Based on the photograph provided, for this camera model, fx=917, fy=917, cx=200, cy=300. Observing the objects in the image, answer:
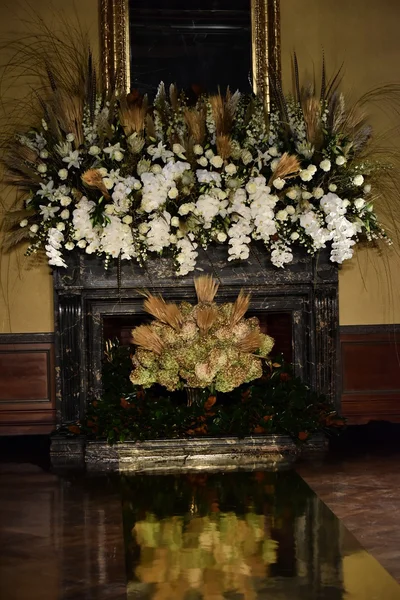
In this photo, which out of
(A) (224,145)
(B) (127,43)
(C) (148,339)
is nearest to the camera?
(C) (148,339)

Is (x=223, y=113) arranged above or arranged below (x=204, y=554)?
above

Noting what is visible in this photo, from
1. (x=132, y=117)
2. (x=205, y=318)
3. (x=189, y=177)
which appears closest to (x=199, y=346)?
(x=205, y=318)

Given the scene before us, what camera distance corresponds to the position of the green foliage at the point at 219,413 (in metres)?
5.59

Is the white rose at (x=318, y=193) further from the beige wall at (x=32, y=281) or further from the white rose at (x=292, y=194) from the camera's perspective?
the beige wall at (x=32, y=281)

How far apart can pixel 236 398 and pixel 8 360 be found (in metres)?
1.76

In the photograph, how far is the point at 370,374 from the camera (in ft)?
22.1

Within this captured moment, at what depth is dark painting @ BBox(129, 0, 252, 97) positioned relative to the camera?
6.59 meters

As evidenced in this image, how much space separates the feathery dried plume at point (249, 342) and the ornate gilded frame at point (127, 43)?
2055 mm

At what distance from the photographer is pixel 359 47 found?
22.0 feet

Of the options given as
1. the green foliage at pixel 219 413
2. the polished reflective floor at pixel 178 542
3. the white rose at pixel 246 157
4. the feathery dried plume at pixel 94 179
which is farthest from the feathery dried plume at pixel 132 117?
the polished reflective floor at pixel 178 542

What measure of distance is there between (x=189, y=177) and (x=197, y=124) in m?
0.38

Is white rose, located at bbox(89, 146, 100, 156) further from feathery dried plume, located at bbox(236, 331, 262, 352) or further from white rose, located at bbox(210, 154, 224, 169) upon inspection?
feathery dried plume, located at bbox(236, 331, 262, 352)

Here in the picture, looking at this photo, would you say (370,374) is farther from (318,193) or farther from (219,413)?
(318,193)

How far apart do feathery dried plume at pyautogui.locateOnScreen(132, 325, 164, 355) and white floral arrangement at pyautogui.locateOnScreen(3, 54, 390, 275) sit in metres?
0.57
